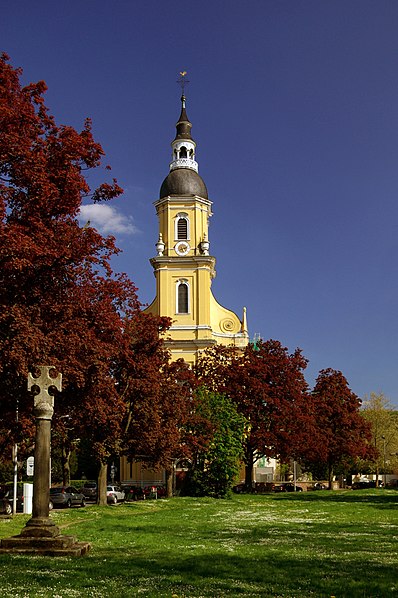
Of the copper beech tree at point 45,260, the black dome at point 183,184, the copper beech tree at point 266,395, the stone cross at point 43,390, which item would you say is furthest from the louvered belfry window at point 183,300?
the stone cross at point 43,390

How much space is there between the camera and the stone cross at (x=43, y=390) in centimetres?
1536

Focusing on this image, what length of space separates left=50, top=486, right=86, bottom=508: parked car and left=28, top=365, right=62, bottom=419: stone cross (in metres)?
25.5

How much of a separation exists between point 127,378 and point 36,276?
16469mm

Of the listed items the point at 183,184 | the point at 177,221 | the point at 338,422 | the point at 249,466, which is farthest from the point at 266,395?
the point at 183,184

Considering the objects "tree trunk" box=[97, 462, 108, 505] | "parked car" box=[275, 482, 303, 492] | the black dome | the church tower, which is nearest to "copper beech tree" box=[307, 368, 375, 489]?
"parked car" box=[275, 482, 303, 492]

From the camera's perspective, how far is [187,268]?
67750mm

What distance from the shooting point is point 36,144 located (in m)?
21.5

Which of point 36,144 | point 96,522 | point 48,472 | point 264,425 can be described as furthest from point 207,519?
point 264,425

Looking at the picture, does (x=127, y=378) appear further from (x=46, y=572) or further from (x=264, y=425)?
(x=46, y=572)

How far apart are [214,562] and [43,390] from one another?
5.20 metres

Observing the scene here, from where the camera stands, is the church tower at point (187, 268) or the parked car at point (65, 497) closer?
the parked car at point (65, 497)

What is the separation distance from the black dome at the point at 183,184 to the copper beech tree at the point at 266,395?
2074 cm

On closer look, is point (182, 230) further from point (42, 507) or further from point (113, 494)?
point (42, 507)

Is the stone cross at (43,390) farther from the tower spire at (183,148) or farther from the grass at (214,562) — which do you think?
the tower spire at (183,148)
